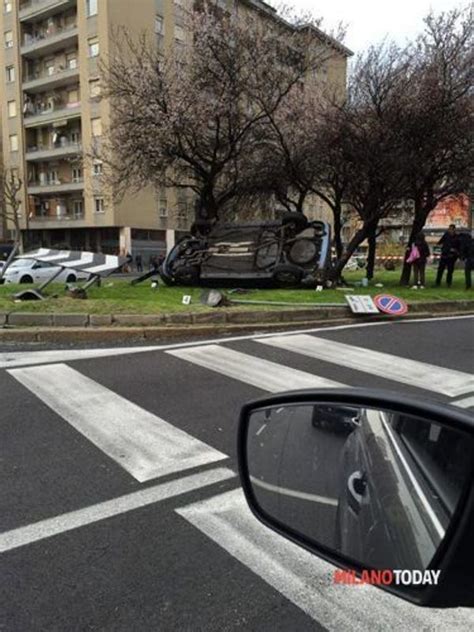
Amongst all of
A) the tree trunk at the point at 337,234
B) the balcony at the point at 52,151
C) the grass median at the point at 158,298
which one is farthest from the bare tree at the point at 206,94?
the balcony at the point at 52,151

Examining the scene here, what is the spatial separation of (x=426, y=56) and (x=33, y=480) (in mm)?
16787

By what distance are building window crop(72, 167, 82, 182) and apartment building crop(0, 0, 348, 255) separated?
87 millimetres

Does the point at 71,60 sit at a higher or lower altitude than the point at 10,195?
higher

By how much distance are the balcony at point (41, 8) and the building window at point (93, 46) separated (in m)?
4.37

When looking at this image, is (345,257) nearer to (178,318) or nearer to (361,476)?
(178,318)

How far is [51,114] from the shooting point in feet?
161

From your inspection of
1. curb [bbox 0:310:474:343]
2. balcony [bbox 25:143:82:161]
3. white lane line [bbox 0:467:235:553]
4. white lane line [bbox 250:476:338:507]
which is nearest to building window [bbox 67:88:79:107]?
balcony [bbox 25:143:82:161]

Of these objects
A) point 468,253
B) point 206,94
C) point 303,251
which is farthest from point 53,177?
point 468,253

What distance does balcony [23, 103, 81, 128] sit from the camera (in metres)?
47.5

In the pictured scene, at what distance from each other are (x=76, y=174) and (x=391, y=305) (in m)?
43.5

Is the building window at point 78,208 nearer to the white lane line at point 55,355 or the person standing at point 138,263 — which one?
the person standing at point 138,263

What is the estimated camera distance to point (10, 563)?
2.81 m

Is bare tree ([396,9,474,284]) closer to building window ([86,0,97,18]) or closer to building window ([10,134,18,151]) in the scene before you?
building window ([86,0,97,18])

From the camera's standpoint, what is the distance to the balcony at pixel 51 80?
1864 inches
